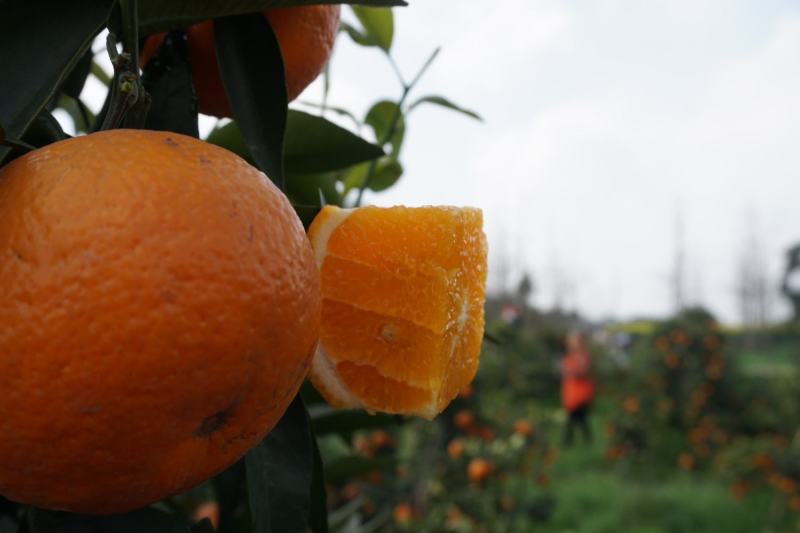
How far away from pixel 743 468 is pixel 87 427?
5613 mm

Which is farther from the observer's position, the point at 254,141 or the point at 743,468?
the point at 743,468

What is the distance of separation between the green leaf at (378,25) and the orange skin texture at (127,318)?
0.49 metres

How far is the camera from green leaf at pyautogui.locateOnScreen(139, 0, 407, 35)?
44 centimetres

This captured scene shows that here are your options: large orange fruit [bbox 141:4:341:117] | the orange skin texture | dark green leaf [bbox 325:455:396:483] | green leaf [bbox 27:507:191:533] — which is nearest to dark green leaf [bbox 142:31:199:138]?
large orange fruit [bbox 141:4:341:117]

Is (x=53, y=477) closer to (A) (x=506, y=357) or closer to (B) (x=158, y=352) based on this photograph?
(B) (x=158, y=352)

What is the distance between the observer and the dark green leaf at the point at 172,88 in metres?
0.49

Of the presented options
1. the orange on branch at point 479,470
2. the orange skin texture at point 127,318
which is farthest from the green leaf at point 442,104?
the orange on branch at point 479,470

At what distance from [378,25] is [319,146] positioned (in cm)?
24

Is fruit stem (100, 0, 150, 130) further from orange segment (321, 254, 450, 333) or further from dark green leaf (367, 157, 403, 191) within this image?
dark green leaf (367, 157, 403, 191)

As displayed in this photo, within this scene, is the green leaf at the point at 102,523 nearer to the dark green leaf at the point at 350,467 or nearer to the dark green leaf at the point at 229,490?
the dark green leaf at the point at 229,490

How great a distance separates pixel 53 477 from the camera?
13.8 inches

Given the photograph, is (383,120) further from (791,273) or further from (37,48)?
(791,273)

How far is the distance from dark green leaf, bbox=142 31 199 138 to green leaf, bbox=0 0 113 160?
0.08 m

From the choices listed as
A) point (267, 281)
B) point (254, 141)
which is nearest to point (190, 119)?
point (254, 141)
